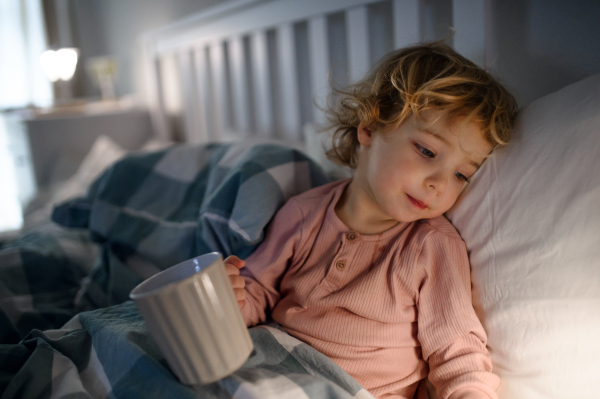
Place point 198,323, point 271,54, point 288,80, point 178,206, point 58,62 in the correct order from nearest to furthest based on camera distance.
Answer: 1. point 198,323
2. point 178,206
3. point 288,80
4. point 271,54
5. point 58,62

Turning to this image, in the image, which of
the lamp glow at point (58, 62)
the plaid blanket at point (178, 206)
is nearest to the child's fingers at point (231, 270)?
the plaid blanket at point (178, 206)

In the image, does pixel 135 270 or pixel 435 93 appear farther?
pixel 135 270

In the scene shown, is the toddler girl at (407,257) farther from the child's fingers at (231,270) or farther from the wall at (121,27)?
the wall at (121,27)

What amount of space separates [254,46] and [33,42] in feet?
8.80

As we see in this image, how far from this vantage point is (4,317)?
2.81ft

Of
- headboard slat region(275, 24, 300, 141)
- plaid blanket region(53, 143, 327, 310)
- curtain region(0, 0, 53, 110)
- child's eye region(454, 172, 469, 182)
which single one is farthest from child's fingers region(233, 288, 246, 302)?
curtain region(0, 0, 53, 110)

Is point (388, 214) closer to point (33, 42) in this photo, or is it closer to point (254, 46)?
point (254, 46)

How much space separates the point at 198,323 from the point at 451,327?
37 cm

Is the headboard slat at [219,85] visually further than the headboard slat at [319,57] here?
Yes

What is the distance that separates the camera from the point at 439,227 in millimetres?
742

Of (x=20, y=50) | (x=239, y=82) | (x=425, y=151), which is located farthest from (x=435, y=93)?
(x=20, y=50)

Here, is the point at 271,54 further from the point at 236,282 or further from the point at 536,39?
the point at 236,282

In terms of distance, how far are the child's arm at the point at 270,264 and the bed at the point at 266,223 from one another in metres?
0.03

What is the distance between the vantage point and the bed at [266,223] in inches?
22.8
